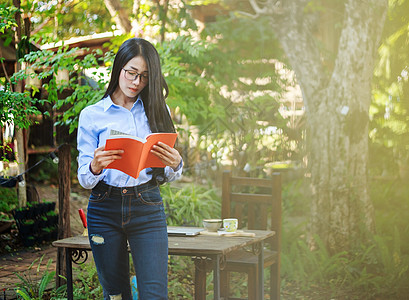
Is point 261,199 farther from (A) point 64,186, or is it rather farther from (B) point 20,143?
(B) point 20,143

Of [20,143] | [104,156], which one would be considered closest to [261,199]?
[104,156]

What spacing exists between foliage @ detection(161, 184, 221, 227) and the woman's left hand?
3863mm

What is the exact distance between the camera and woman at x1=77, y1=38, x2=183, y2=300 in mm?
2355

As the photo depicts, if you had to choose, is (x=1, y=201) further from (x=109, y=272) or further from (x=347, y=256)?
(x=109, y=272)

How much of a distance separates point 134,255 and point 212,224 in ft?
4.38

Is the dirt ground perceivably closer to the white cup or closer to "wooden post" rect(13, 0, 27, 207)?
"wooden post" rect(13, 0, 27, 207)

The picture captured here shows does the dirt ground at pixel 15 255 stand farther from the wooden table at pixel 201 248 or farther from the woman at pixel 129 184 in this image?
the woman at pixel 129 184

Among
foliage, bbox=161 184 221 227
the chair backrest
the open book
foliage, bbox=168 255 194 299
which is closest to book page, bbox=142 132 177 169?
the open book

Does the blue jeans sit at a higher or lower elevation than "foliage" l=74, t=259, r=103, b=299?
higher

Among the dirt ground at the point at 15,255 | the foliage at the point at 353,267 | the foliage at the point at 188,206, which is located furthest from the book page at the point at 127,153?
the foliage at the point at 188,206

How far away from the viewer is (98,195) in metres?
2.39

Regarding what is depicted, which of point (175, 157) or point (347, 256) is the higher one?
point (175, 157)

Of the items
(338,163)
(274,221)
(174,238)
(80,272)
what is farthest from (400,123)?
(174,238)

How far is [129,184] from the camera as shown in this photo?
7.79 feet
